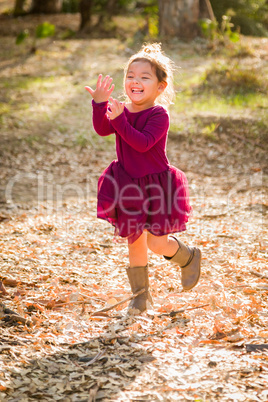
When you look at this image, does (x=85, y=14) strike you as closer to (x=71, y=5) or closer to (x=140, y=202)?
(x=71, y=5)

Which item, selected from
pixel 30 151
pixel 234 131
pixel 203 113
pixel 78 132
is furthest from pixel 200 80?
pixel 30 151

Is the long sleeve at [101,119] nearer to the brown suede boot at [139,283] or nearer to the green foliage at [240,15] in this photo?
the brown suede boot at [139,283]

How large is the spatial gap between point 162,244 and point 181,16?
9051mm

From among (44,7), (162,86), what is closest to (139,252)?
(162,86)

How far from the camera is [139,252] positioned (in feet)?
9.99

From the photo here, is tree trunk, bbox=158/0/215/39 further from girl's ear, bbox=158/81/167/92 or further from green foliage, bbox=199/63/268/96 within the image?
girl's ear, bbox=158/81/167/92

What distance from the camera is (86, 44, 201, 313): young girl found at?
111 inches

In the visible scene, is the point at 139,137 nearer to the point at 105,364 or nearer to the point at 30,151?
the point at 105,364

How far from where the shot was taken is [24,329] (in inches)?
109

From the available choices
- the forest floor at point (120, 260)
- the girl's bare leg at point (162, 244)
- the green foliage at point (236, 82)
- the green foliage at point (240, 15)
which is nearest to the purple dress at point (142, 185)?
the girl's bare leg at point (162, 244)

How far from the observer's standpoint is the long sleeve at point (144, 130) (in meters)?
2.69

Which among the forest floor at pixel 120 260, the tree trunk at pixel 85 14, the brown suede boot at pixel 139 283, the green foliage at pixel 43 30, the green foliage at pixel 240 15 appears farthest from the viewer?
the tree trunk at pixel 85 14

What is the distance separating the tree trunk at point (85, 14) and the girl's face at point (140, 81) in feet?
36.3

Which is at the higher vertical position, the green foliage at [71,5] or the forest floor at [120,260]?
the green foliage at [71,5]
